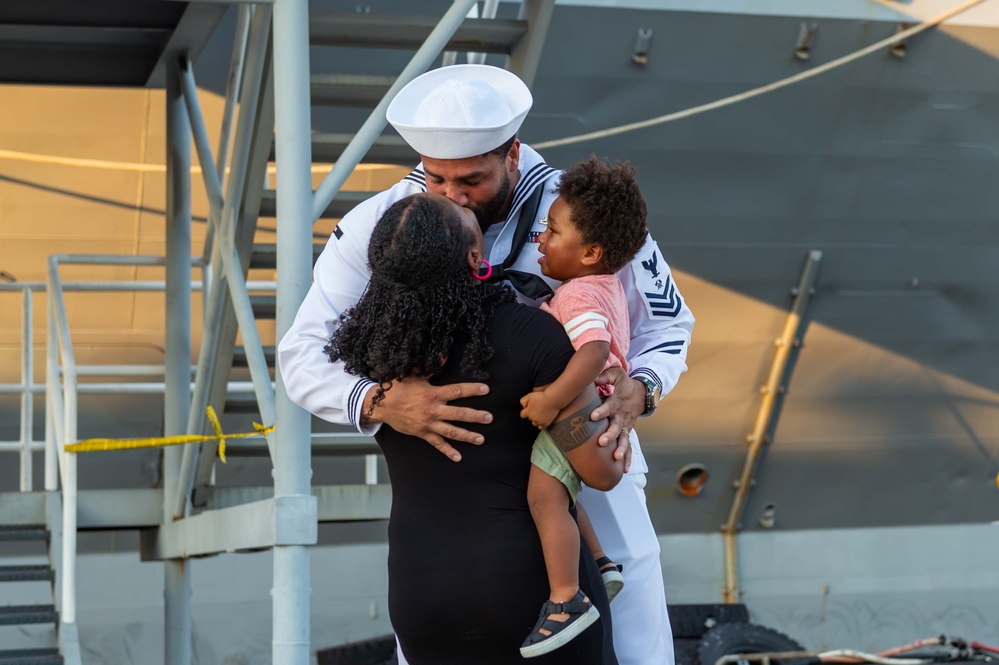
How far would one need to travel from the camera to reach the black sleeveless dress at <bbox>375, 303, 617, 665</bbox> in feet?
6.54

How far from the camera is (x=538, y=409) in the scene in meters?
1.98

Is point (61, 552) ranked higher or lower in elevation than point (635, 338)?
lower

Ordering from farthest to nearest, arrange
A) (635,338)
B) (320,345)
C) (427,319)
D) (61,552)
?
(61,552)
(635,338)
(320,345)
(427,319)

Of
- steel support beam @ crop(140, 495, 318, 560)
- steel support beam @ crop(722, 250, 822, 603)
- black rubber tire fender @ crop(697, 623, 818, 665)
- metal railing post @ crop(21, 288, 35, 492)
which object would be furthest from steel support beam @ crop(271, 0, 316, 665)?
steel support beam @ crop(722, 250, 822, 603)

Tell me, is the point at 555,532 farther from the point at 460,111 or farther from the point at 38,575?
the point at 38,575

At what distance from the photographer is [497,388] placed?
200 cm

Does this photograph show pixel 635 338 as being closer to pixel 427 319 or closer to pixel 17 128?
pixel 427 319

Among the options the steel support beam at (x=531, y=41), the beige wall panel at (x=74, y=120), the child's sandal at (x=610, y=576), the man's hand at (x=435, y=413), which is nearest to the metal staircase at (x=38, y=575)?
the beige wall panel at (x=74, y=120)

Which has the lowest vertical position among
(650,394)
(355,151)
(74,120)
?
(650,394)

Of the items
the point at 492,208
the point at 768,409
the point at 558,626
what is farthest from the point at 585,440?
the point at 768,409

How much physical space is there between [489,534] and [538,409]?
0.22 metres

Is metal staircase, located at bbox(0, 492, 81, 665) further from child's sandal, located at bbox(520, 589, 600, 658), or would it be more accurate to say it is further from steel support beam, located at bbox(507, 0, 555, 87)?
child's sandal, located at bbox(520, 589, 600, 658)

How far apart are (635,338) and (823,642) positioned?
7.00 m

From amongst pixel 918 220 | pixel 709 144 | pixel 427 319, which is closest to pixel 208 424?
pixel 709 144
